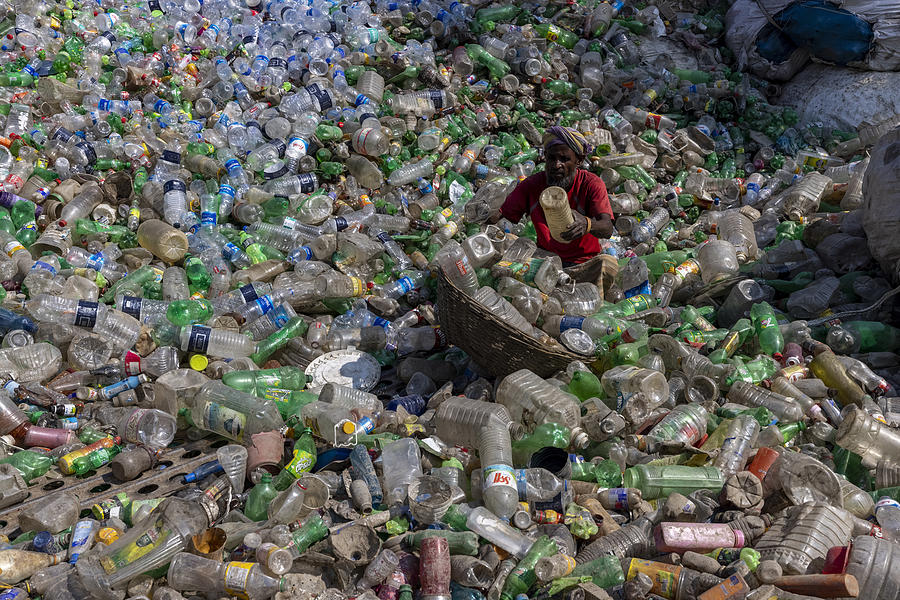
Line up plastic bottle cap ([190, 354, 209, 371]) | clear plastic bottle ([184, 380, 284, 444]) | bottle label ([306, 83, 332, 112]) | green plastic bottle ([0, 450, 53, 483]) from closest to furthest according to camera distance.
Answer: green plastic bottle ([0, 450, 53, 483]), clear plastic bottle ([184, 380, 284, 444]), plastic bottle cap ([190, 354, 209, 371]), bottle label ([306, 83, 332, 112])

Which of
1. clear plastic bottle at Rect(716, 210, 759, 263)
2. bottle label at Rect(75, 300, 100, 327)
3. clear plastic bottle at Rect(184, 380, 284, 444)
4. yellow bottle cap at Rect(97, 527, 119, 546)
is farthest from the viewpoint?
clear plastic bottle at Rect(716, 210, 759, 263)

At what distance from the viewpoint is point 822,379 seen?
3895mm

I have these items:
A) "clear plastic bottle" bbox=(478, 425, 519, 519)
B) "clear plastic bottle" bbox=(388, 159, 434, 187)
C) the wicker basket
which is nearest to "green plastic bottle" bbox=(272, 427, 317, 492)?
"clear plastic bottle" bbox=(478, 425, 519, 519)

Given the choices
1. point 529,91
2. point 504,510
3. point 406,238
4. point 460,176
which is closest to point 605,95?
point 529,91

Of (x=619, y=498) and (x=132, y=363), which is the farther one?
(x=132, y=363)

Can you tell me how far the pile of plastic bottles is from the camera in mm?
2717

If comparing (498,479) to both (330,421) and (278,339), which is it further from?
(278,339)

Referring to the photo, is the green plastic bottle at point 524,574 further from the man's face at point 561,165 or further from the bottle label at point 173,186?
the bottle label at point 173,186

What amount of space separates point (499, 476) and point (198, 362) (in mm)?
2009

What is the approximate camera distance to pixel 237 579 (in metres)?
2.51

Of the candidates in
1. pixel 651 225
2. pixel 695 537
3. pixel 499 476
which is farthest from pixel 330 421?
pixel 651 225

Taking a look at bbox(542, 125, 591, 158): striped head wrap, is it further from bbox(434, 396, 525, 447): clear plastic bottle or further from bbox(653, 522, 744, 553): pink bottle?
bbox(653, 522, 744, 553): pink bottle

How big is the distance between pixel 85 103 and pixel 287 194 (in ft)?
6.78

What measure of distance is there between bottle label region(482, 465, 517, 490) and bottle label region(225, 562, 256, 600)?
950 millimetres
